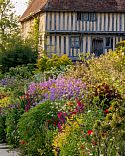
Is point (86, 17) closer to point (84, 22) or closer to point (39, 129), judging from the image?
point (84, 22)

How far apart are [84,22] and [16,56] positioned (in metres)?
10.7

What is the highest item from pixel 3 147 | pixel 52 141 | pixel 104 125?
pixel 104 125

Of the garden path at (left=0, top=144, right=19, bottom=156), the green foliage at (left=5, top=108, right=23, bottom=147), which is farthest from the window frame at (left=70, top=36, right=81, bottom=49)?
the garden path at (left=0, top=144, right=19, bottom=156)

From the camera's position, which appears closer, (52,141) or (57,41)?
(52,141)

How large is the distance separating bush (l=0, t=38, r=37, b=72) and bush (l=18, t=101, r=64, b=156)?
73.2ft

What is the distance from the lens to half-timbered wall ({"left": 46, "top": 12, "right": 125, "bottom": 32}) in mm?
41219

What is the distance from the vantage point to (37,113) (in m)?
10.2

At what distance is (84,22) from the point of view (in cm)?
4216

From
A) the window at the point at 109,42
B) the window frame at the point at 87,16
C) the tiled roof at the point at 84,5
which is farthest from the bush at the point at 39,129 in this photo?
the window at the point at 109,42

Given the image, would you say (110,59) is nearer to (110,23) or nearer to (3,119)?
(3,119)

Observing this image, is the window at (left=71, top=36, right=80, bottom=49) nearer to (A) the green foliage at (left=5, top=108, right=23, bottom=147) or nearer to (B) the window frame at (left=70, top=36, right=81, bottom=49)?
(B) the window frame at (left=70, top=36, right=81, bottom=49)

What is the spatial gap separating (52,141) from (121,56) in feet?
17.0

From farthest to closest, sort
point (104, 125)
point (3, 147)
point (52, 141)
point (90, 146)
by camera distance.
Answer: point (3, 147) → point (52, 141) → point (90, 146) → point (104, 125)

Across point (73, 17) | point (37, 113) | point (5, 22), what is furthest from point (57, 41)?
point (37, 113)
